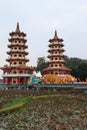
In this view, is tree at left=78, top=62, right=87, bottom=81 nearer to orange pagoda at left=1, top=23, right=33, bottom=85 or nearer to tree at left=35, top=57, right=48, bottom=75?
orange pagoda at left=1, top=23, right=33, bottom=85

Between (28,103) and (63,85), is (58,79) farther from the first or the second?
(28,103)

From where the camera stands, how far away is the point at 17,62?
250 ft

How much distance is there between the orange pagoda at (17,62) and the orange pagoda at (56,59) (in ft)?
20.8

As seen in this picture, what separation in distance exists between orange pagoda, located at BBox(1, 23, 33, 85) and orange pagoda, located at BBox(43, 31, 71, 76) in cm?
633

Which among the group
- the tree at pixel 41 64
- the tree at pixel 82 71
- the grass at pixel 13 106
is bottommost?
the grass at pixel 13 106

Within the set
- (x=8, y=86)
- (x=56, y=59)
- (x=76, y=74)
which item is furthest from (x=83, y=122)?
(x=76, y=74)

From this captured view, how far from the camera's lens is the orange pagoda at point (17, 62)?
7419 cm

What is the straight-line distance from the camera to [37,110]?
93.5ft

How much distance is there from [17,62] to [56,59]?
416 inches

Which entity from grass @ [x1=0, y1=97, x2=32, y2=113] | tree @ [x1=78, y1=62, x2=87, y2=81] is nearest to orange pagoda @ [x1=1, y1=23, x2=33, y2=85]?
tree @ [x1=78, y1=62, x2=87, y2=81]

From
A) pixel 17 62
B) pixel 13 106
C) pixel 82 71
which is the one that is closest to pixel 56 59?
pixel 82 71

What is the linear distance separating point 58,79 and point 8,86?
11542 mm

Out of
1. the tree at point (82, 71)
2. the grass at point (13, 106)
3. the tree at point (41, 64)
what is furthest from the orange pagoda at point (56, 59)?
the grass at point (13, 106)

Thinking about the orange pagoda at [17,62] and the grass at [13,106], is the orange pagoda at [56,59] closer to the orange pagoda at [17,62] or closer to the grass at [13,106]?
the orange pagoda at [17,62]
